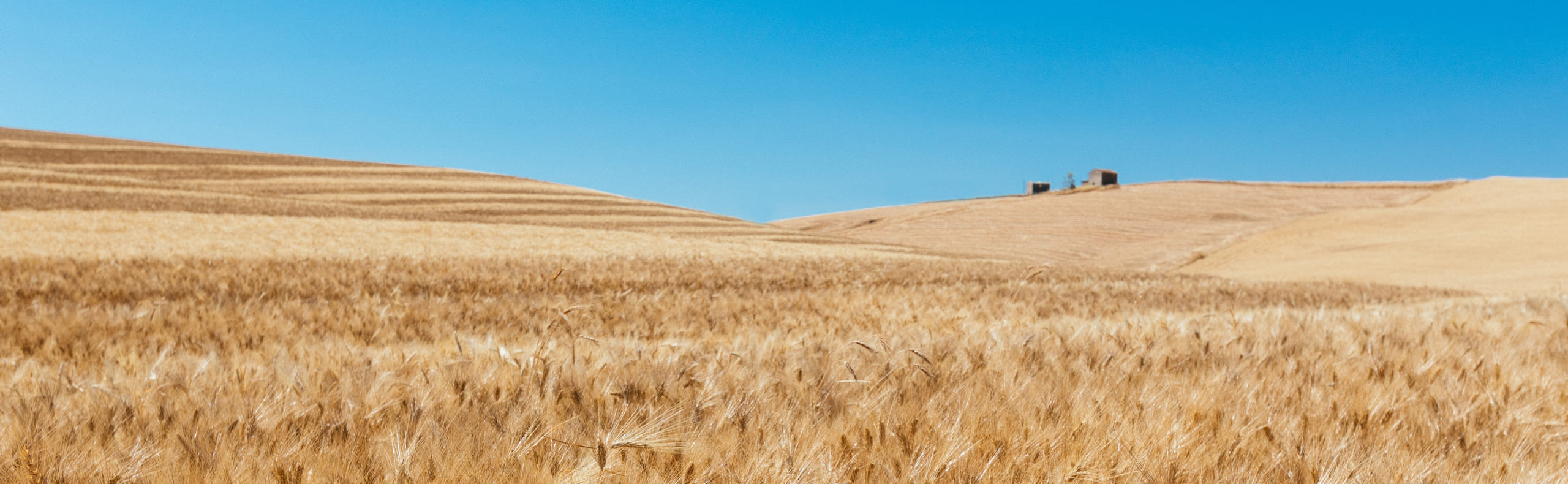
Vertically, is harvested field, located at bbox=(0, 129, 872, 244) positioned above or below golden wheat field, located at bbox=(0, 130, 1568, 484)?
above

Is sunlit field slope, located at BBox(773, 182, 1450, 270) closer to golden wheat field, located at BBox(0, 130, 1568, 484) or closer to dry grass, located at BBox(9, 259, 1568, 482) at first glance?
golden wheat field, located at BBox(0, 130, 1568, 484)

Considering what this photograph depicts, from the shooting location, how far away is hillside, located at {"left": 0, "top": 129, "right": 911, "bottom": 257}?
15.8 m

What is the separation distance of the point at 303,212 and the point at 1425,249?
115 ft

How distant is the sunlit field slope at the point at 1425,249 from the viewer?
56.3 feet

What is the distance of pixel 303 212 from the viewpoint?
26172mm

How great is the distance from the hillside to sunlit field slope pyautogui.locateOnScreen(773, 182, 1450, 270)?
806cm

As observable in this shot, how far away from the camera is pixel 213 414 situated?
6.10 feet

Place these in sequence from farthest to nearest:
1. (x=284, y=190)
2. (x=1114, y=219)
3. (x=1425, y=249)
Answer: (x=1114, y=219) < (x=284, y=190) < (x=1425, y=249)

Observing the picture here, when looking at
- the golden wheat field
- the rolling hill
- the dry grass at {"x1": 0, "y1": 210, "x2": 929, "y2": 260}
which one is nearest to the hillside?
the dry grass at {"x1": 0, "y1": 210, "x2": 929, "y2": 260}

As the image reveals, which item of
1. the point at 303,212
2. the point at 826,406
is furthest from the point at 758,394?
the point at 303,212

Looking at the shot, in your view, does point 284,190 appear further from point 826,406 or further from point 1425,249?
point 1425,249

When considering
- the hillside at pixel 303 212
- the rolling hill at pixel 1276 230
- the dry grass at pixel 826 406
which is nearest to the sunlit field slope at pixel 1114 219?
the rolling hill at pixel 1276 230

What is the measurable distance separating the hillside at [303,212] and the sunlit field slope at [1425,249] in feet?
40.7

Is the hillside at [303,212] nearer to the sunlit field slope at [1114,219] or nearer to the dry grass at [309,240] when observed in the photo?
the dry grass at [309,240]
